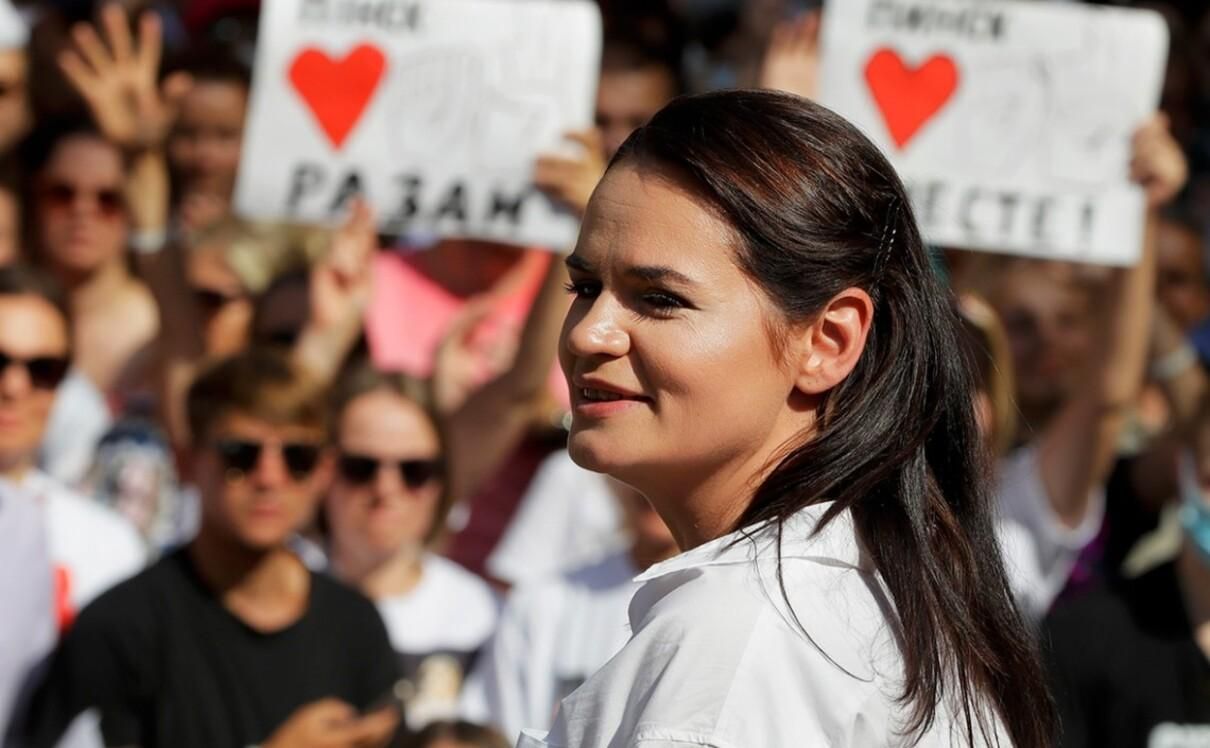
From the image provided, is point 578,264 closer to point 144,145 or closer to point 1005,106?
point 1005,106

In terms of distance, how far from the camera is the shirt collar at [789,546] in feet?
5.95

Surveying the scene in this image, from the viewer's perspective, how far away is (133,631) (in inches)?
156

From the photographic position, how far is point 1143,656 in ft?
15.7

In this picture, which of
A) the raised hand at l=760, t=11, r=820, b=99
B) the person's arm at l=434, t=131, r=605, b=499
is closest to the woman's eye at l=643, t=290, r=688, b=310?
the person's arm at l=434, t=131, r=605, b=499

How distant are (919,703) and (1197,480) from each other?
3377mm

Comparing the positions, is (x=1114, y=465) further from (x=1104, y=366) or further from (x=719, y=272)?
(x=719, y=272)

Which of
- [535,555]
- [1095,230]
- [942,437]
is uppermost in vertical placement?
[942,437]

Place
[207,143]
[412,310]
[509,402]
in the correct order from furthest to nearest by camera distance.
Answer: [207,143] < [412,310] < [509,402]

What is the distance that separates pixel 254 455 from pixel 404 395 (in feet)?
2.08

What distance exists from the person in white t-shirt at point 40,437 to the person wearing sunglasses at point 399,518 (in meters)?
0.54

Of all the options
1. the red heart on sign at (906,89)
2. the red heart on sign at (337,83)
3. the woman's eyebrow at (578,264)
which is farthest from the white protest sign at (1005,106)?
the woman's eyebrow at (578,264)

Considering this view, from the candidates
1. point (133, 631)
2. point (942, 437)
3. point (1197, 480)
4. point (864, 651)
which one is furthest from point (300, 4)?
point (864, 651)

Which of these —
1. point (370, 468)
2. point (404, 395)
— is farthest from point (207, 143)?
point (370, 468)

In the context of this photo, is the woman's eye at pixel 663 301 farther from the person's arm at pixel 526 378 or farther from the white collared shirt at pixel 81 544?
the person's arm at pixel 526 378
